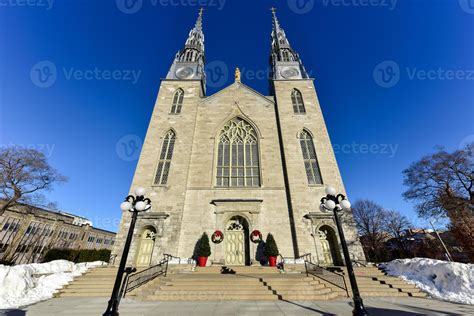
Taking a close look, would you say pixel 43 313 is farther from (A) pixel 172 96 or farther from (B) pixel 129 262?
(A) pixel 172 96

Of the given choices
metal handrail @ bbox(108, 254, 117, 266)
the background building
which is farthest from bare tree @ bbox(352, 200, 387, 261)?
the background building

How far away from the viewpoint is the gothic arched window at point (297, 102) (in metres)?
19.9

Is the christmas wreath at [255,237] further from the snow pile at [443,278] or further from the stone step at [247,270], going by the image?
the snow pile at [443,278]

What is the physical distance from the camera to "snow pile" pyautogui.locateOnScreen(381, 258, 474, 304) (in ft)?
25.0

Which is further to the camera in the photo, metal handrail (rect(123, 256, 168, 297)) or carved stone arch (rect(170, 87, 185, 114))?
carved stone arch (rect(170, 87, 185, 114))

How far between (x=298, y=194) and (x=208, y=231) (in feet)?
23.9

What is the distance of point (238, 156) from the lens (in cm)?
1783

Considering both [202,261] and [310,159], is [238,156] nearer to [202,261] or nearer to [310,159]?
[310,159]

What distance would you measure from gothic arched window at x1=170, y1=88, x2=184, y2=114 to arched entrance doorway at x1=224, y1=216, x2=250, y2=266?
40.6ft

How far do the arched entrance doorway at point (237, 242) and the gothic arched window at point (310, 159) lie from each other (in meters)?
6.51

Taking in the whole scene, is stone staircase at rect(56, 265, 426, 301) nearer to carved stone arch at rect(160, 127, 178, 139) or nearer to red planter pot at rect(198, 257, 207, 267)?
red planter pot at rect(198, 257, 207, 267)

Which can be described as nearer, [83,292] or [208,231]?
[83,292]

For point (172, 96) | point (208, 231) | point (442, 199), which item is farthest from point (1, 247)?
point (442, 199)

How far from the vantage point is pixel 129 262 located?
1262 centimetres
